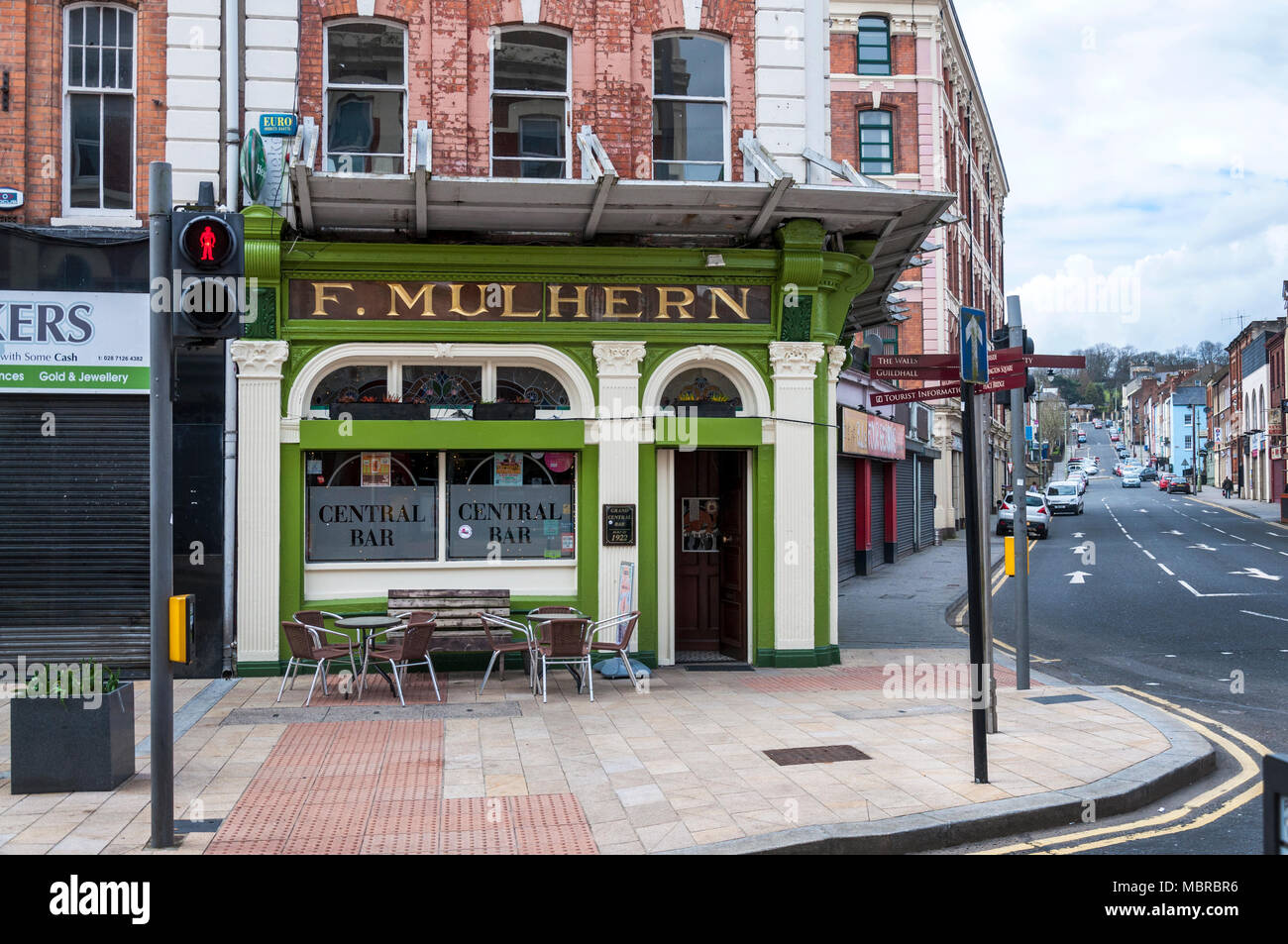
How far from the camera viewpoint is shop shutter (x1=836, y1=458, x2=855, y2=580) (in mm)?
23438

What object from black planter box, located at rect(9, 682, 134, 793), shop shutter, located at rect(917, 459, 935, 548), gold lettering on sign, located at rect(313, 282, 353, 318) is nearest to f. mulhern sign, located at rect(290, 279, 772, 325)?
gold lettering on sign, located at rect(313, 282, 353, 318)

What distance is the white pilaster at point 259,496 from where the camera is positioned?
12016 mm

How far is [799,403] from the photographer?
1280 cm

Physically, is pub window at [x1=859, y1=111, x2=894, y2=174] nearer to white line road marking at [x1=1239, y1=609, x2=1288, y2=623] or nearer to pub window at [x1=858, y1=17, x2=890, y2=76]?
pub window at [x1=858, y1=17, x2=890, y2=76]

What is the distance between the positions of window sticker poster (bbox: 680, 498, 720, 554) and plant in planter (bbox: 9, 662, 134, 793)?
25.7 ft

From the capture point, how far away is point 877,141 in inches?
1388

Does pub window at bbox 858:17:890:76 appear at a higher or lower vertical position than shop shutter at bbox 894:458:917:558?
higher

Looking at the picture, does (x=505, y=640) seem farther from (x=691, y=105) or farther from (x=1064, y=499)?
(x=1064, y=499)

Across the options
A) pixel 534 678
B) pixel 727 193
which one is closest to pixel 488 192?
pixel 727 193

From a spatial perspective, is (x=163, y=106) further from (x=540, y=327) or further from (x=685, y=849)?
(x=685, y=849)

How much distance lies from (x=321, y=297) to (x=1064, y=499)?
45.4m

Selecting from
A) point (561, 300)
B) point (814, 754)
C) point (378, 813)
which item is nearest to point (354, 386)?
point (561, 300)

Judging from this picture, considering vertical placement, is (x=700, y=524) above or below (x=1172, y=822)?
above
